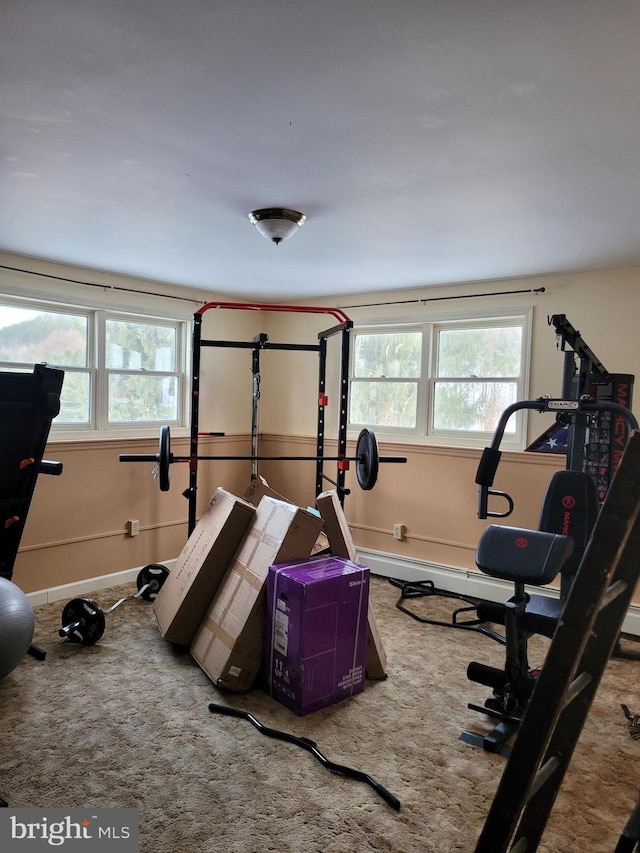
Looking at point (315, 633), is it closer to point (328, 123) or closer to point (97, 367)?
point (328, 123)

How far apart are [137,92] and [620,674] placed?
342 centimetres

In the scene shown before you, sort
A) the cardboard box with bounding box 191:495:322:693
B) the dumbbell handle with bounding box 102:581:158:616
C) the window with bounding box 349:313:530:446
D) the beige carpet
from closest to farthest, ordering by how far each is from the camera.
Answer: the beige carpet → the cardboard box with bounding box 191:495:322:693 → the dumbbell handle with bounding box 102:581:158:616 → the window with bounding box 349:313:530:446

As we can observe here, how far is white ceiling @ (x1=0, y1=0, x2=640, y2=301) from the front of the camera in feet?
4.25

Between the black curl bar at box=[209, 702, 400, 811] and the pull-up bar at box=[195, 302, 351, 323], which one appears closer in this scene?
the black curl bar at box=[209, 702, 400, 811]

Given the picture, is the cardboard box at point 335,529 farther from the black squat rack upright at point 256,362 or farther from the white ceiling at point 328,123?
the white ceiling at point 328,123

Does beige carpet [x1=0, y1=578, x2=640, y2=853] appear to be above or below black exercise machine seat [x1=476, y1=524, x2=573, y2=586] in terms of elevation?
below

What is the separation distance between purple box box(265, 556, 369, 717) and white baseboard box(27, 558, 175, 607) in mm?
1860

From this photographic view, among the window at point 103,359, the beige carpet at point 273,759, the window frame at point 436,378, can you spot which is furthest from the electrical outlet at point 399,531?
the window at point 103,359

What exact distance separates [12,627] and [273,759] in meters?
Answer: 1.16

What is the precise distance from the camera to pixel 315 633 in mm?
2561

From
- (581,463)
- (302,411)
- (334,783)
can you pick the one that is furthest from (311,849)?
(302,411)

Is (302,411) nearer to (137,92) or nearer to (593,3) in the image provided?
(137,92)

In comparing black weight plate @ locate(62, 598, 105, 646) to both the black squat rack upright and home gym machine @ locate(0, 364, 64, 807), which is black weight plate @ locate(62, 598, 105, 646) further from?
the black squat rack upright

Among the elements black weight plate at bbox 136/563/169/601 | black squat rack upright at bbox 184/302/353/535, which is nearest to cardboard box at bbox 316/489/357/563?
black squat rack upright at bbox 184/302/353/535
